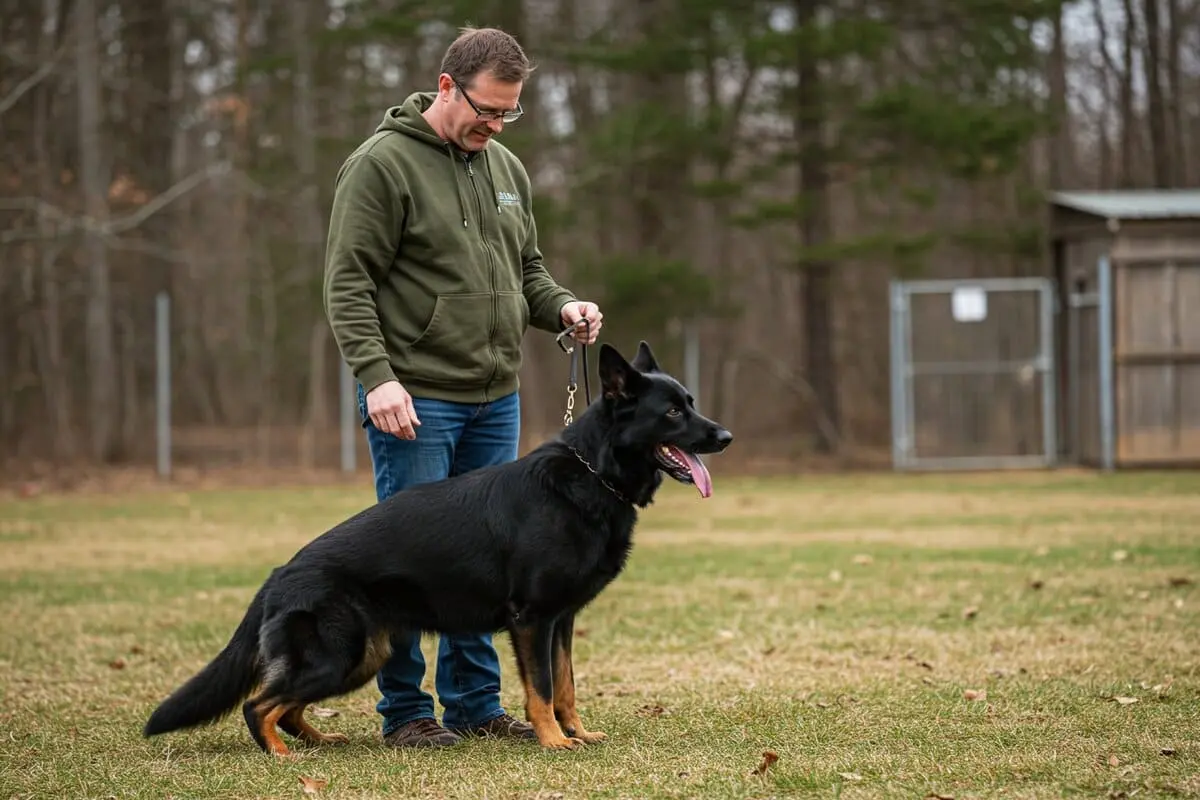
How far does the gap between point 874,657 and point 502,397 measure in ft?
8.06

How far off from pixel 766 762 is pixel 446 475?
1570mm

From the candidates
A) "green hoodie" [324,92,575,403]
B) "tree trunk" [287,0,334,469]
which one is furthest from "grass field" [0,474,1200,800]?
"tree trunk" [287,0,334,469]

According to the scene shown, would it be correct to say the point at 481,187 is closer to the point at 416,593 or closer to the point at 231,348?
the point at 416,593

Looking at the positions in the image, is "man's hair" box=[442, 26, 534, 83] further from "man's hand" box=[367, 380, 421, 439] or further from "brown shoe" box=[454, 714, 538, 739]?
"brown shoe" box=[454, 714, 538, 739]

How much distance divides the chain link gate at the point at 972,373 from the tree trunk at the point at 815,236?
4.98ft

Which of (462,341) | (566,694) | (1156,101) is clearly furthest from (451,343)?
(1156,101)

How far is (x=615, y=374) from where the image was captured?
191 inches

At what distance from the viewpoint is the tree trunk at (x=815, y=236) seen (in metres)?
19.4

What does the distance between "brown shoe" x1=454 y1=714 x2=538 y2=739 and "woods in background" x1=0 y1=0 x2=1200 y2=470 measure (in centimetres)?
1366

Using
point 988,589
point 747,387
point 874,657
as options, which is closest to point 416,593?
point 874,657

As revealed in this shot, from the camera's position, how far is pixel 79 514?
14.9 meters

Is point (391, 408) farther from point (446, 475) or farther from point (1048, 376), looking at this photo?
point (1048, 376)

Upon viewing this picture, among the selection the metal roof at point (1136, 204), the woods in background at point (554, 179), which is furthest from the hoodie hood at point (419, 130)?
the metal roof at point (1136, 204)

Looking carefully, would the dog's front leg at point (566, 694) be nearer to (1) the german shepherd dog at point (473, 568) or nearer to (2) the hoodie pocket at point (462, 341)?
(1) the german shepherd dog at point (473, 568)
